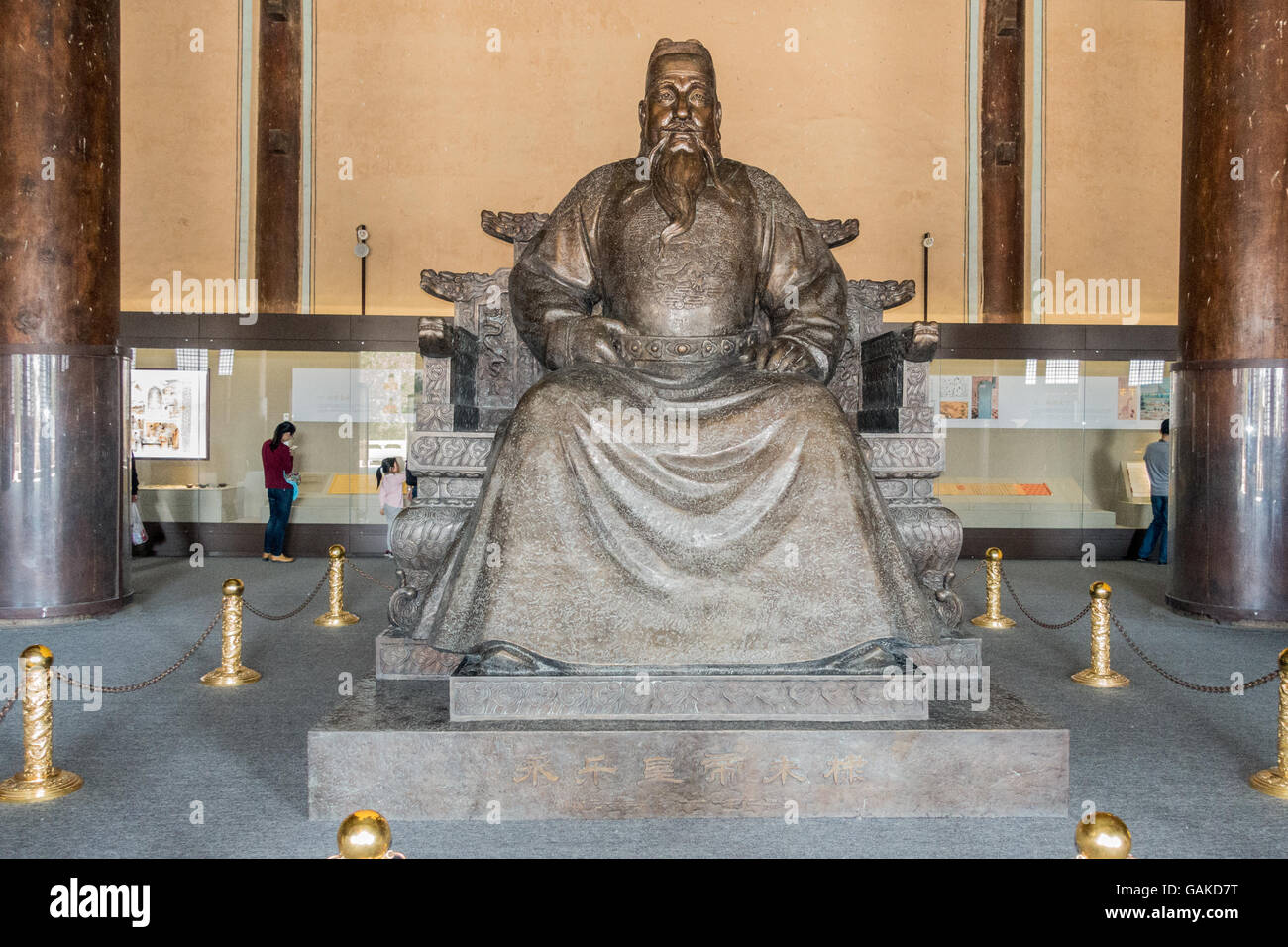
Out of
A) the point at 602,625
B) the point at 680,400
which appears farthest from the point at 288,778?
the point at 680,400

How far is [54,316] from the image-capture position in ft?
18.9

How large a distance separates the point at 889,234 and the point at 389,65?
4.83 m

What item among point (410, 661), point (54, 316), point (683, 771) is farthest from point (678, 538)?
point (54, 316)

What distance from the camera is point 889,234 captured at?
10273mm

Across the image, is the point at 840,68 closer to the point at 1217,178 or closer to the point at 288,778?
the point at 1217,178

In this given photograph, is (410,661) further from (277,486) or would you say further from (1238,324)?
(277,486)

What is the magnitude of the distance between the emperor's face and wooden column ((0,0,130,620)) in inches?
140

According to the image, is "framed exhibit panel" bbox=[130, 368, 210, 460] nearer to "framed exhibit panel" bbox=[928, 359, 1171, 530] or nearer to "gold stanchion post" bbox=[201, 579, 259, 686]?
"gold stanchion post" bbox=[201, 579, 259, 686]

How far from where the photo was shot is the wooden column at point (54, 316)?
5.68 metres

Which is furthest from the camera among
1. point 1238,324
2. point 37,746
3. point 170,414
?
point 170,414

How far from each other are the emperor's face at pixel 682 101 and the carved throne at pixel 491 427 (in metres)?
1.04

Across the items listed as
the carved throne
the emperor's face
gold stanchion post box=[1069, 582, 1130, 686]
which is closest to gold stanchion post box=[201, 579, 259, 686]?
the carved throne

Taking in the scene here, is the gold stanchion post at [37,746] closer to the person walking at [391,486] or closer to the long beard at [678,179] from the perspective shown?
the long beard at [678,179]

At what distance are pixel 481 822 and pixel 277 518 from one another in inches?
261
